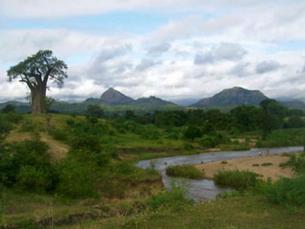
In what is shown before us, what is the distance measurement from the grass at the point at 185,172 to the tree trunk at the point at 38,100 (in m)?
26.1

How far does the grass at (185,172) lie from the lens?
39397 millimetres

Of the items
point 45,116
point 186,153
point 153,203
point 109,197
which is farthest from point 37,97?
point 153,203

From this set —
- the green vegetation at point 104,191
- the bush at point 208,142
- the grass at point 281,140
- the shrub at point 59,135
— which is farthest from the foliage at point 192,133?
the shrub at point 59,135

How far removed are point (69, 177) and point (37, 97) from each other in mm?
44050

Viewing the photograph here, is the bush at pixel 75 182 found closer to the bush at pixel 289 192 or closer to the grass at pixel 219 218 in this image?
the grass at pixel 219 218

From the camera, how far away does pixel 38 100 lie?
63.7 m

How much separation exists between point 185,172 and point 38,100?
2952cm

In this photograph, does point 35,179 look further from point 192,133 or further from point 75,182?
point 192,133

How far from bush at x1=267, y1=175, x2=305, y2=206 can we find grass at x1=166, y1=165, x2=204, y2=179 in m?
27.6

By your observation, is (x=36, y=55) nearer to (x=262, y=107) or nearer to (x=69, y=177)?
(x=69, y=177)

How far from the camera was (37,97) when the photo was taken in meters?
63.4

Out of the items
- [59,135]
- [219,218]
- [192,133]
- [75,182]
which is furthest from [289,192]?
[192,133]

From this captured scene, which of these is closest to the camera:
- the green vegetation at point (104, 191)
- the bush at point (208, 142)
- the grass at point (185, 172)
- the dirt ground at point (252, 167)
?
the green vegetation at point (104, 191)

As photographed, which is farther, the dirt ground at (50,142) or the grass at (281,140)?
the grass at (281,140)
